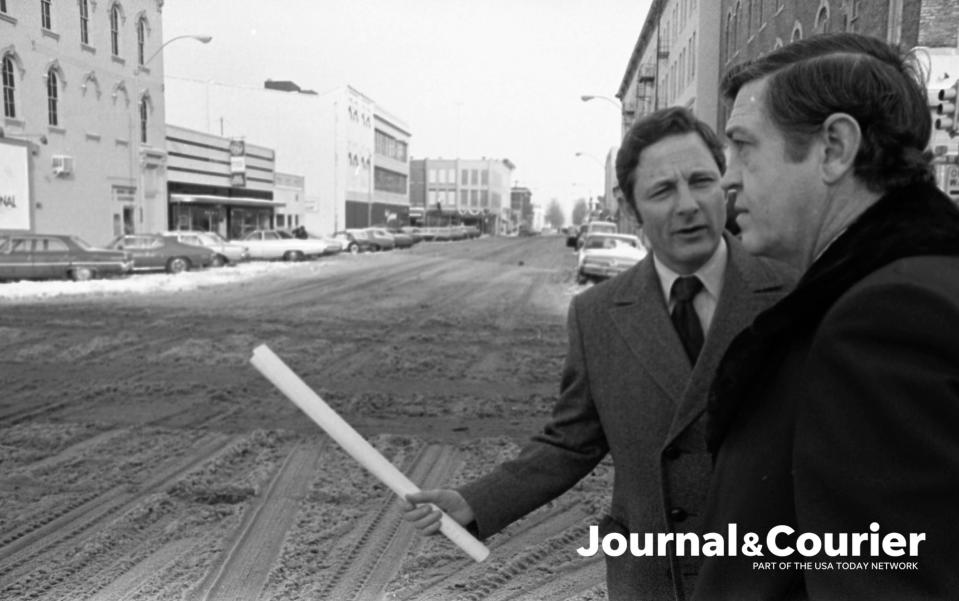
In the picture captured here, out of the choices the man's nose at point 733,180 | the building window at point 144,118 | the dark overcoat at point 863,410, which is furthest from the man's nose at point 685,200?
the building window at point 144,118

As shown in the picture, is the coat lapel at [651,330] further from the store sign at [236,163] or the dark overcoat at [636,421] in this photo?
the store sign at [236,163]

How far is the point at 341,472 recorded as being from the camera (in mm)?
6059

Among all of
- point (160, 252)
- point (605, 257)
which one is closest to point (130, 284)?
point (160, 252)

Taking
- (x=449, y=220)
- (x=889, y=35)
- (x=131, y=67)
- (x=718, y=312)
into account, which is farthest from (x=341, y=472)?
(x=449, y=220)

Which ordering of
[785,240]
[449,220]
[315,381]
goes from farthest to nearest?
[449,220] → [315,381] → [785,240]

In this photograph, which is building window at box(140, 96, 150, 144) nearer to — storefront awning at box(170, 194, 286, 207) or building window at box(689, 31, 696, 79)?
storefront awning at box(170, 194, 286, 207)

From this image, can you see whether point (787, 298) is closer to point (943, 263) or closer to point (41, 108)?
point (943, 263)

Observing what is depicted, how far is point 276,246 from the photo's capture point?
115ft

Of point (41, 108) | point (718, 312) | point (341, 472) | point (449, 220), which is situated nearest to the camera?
point (718, 312)

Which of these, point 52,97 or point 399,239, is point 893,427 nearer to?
point 52,97

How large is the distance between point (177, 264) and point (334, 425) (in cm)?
2743

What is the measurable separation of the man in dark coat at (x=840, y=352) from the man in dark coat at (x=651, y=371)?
0.73m

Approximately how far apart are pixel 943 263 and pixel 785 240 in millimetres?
294

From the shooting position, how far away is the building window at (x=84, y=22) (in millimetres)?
30531
